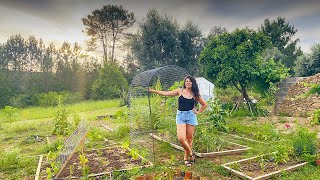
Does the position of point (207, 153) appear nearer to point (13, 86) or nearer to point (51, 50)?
point (13, 86)

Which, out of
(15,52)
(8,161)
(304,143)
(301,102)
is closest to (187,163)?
(304,143)

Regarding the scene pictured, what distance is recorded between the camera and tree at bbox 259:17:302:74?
33250mm

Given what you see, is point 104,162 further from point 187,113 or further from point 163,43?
point 163,43

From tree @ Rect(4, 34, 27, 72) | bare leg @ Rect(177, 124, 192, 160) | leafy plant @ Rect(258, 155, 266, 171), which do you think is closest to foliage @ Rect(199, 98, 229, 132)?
bare leg @ Rect(177, 124, 192, 160)

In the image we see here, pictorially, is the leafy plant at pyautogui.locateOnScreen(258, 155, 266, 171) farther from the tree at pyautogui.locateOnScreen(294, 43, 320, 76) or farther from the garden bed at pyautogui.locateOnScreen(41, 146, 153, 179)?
the tree at pyautogui.locateOnScreen(294, 43, 320, 76)

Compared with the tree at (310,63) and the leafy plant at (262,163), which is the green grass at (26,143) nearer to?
the leafy plant at (262,163)

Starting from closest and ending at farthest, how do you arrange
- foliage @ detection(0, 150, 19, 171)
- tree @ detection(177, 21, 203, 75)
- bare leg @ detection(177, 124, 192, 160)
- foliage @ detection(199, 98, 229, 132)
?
bare leg @ detection(177, 124, 192, 160) < foliage @ detection(0, 150, 19, 171) < foliage @ detection(199, 98, 229, 132) < tree @ detection(177, 21, 203, 75)

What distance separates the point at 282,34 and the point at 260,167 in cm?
3423

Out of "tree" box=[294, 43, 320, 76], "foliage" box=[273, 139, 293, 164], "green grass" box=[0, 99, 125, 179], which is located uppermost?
"tree" box=[294, 43, 320, 76]

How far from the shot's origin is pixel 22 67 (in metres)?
24.3

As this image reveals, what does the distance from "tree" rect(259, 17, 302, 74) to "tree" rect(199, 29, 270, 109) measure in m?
23.0

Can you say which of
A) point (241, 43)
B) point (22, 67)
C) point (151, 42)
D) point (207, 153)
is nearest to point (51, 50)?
point (22, 67)

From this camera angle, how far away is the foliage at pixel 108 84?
65.7ft

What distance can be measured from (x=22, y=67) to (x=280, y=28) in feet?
97.8
